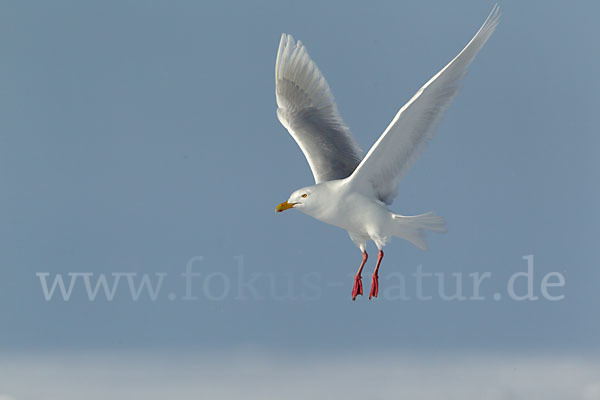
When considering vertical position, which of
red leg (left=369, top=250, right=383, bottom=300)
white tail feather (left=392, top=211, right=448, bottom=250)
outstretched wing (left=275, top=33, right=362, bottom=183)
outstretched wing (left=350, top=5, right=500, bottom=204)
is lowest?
red leg (left=369, top=250, right=383, bottom=300)

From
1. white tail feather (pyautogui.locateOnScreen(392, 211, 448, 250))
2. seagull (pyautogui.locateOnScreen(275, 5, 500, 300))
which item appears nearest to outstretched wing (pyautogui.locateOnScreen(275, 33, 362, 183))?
seagull (pyautogui.locateOnScreen(275, 5, 500, 300))

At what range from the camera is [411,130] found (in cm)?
898

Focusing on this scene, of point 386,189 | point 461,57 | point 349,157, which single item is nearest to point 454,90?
point 461,57

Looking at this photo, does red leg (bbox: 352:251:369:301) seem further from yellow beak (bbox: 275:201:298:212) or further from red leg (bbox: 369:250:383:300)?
yellow beak (bbox: 275:201:298:212)

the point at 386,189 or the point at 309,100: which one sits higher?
the point at 309,100

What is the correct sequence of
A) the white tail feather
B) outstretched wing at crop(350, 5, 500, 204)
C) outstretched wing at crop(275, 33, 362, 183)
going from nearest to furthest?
outstretched wing at crop(350, 5, 500, 204) → the white tail feather → outstretched wing at crop(275, 33, 362, 183)

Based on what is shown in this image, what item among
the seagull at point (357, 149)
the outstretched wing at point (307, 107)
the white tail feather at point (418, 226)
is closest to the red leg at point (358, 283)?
the seagull at point (357, 149)

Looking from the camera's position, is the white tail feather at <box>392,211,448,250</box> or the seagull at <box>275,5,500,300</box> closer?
the seagull at <box>275,5,500,300</box>

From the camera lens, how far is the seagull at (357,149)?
8.72 m

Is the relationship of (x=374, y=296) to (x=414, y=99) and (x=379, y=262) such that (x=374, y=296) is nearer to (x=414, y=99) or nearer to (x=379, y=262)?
(x=379, y=262)

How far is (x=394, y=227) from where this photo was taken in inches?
368

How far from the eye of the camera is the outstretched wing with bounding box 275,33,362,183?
10531 millimetres

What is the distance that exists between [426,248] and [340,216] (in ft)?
3.57

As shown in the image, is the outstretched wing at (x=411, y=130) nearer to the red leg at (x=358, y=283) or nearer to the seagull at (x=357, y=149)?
the seagull at (x=357, y=149)
